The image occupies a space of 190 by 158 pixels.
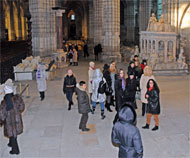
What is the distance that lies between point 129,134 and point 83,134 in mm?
3581

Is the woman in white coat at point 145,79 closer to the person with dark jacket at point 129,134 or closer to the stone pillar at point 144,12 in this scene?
the person with dark jacket at point 129,134

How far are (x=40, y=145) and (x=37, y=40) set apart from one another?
1498 centimetres

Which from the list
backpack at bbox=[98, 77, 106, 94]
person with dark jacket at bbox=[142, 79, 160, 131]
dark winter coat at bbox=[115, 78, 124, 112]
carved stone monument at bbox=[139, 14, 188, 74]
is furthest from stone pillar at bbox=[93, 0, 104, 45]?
person with dark jacket at bbox=[142, 79, 160, 131]

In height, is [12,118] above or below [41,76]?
below

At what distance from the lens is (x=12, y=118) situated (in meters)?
6.08

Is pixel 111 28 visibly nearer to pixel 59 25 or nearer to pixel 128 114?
pixel 59 25

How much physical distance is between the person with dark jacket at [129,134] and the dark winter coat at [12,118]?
105 inches

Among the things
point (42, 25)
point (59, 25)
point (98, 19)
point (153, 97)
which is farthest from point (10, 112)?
point (98, 19)

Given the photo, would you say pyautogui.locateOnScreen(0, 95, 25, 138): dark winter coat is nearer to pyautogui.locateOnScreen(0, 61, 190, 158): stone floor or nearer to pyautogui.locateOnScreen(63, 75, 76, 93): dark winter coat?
pyautogui.locateOnScreen(0, 61, 190, 158): stone floor

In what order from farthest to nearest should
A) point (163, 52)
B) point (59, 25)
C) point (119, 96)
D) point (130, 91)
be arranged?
point (59, 25) → point (163, 52) → point (130, 91) → point (119, 96)

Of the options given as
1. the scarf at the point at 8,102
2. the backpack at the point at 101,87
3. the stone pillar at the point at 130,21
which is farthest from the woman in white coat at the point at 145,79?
the stone pillar at the point at 130,21

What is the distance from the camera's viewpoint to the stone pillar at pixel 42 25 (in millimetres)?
20656

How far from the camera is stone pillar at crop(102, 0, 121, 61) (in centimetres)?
2288

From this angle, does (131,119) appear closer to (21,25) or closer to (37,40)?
(37,40)
